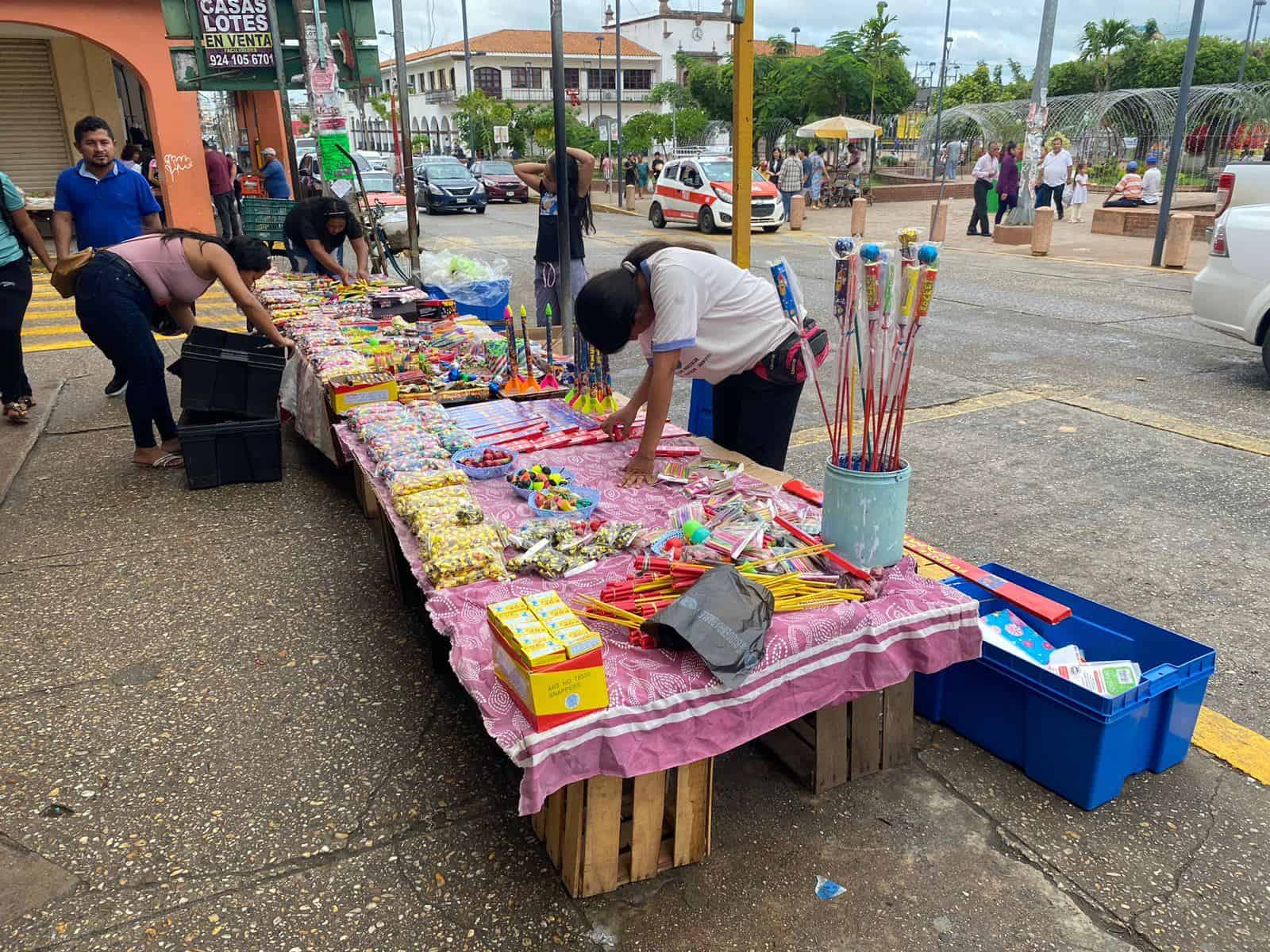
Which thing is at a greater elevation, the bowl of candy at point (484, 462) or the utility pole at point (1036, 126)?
the utility pole at point (1036, 126)

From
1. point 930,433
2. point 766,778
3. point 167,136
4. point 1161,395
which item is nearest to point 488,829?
point 766,778

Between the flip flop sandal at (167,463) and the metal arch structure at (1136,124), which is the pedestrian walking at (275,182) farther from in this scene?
the metal arch structure at (1136,124)

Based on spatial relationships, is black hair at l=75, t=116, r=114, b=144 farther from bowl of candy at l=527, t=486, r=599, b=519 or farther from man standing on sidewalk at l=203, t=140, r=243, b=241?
man standing on sidewalk at l=203, t=140, r=243, b=241

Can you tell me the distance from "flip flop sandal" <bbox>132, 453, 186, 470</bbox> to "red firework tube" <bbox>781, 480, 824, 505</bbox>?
159 inches

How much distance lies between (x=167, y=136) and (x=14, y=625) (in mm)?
11752

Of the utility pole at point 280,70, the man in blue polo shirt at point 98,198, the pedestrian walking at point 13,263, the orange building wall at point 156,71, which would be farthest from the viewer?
the orange building wall at point 156,71

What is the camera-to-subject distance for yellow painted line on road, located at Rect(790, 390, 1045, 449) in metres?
6.21

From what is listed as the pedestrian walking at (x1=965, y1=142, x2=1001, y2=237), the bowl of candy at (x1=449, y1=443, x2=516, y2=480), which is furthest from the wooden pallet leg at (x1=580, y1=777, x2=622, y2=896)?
the pedestrian walking at (x1=965, y1=142, x2=1001, y2=237)

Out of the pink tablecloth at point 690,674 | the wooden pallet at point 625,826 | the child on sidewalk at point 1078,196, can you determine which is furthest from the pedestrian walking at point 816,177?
the wooden pallet at point 625,826

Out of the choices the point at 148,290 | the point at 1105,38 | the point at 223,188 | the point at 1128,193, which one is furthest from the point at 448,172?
the point at 1105,38

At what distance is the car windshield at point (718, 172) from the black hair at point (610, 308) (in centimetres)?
1779

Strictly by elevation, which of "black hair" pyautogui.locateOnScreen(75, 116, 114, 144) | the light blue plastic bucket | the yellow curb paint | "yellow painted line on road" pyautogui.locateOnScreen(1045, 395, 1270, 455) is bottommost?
the yellow curb paint

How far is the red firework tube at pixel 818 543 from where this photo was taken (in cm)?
275

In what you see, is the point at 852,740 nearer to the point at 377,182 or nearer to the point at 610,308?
the point at 610,308
